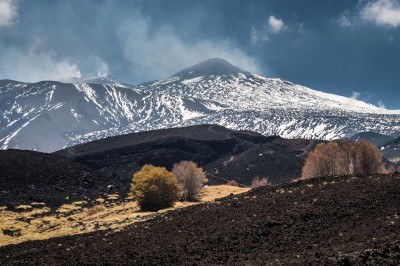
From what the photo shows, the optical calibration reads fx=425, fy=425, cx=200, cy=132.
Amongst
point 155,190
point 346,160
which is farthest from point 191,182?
point 346,160

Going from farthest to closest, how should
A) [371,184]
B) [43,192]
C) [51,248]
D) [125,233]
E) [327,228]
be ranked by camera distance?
1. [43,192]
2. [371,184]
3. [125,233]
4. [51,248]
5. [327,228]

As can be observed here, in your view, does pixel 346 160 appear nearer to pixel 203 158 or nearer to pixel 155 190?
pixel 155 190

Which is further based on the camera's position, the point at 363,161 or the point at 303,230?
the point at 363,161

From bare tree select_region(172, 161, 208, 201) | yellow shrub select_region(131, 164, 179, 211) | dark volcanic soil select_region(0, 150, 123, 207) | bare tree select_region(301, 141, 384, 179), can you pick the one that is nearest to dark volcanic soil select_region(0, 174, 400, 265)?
yellow shrub select_region(131, 164, 179, 211)

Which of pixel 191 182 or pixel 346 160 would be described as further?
pixel 191 182

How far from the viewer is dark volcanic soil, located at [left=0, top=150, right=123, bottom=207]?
8494cm

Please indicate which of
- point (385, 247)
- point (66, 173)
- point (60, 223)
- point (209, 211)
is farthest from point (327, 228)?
point (66, 173)

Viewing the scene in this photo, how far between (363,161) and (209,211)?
125 ft

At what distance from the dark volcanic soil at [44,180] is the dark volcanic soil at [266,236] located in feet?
166

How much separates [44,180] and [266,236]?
266ft

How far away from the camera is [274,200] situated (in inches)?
1558

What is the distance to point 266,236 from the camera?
29594mm

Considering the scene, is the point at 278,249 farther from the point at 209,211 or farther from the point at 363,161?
the point at 363,161

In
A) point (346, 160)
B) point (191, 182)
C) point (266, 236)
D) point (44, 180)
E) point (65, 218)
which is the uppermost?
point (44, 180)
